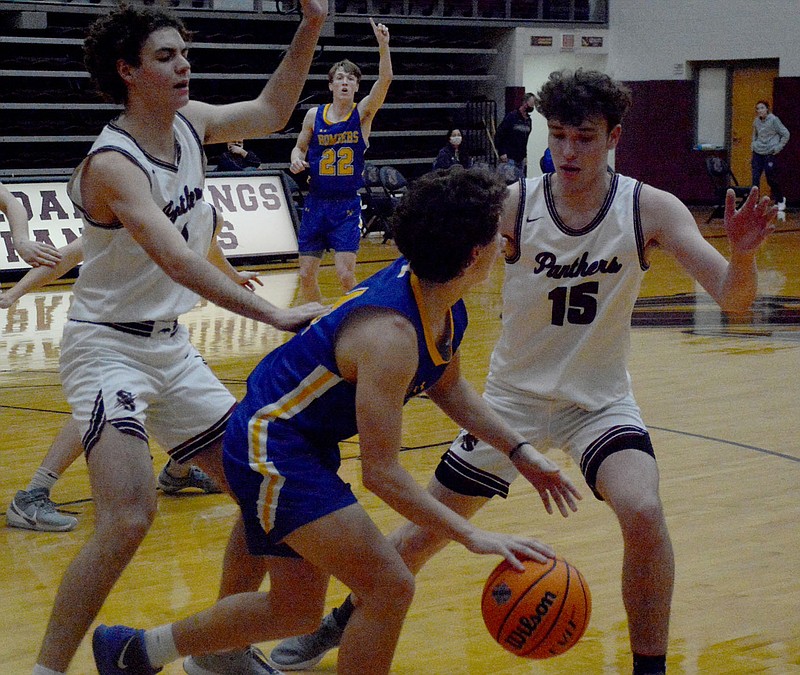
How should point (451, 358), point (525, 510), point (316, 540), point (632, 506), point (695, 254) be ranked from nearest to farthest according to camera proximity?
1. point (316, 540)
2. point (451, 358)
3. point (632, 506)
4. point (695, 254)
5. point (525, 510)

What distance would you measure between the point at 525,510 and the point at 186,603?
60.2 inches

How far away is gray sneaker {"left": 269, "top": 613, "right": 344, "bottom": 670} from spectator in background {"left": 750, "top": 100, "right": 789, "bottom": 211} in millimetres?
18775

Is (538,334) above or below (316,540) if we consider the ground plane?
above

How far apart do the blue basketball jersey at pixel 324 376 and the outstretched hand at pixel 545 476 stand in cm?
34

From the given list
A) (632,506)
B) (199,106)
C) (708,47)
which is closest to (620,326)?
(632,506)

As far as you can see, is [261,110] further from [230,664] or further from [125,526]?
[230,664]

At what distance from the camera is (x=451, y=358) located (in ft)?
9.47

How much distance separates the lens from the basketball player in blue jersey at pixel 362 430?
2609 millimetres

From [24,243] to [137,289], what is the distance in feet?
3.59

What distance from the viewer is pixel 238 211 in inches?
567

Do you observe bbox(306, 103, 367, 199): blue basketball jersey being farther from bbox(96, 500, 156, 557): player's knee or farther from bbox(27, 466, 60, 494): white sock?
bbox(96, 500, 156, 557): player's knee

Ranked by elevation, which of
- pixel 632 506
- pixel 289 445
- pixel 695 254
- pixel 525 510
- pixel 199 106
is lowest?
pixel 525 510

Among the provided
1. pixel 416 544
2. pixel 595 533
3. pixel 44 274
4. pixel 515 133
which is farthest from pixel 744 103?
pixel 416 544

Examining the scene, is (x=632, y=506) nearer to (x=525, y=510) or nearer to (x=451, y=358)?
(x=451, y=358)
